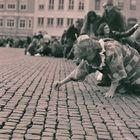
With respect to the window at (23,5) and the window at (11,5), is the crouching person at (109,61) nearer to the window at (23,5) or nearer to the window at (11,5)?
the window at (23,5)

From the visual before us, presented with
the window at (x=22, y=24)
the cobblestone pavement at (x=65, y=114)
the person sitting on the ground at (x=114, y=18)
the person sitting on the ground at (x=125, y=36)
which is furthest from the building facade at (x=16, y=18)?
the cobblestone pavement at (x=65, y=114)

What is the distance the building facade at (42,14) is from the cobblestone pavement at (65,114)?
8629 centimetres

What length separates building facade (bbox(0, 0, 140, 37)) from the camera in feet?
330

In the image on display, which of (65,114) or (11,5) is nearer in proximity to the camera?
(65,114)

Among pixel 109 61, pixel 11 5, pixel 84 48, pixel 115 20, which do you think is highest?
pixel 11 5

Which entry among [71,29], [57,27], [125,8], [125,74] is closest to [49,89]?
[125,74]

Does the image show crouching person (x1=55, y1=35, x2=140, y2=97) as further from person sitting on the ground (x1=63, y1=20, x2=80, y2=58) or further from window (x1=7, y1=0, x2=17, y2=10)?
window (x1=7, y1=0, x2=17, y2=10)

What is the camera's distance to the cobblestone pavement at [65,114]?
19.6ft

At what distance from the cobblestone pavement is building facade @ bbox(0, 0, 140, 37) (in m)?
86.3

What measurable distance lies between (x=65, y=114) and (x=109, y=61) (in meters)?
2.90

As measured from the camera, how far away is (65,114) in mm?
7414

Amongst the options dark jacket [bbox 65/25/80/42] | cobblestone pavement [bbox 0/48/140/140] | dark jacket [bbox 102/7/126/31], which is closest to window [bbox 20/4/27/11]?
dark jacket [bbox 65/25/80/42]

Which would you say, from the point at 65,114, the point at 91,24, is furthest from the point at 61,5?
the point at 65,114

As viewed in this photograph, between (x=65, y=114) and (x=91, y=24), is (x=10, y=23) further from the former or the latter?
(x=65, y=114)
